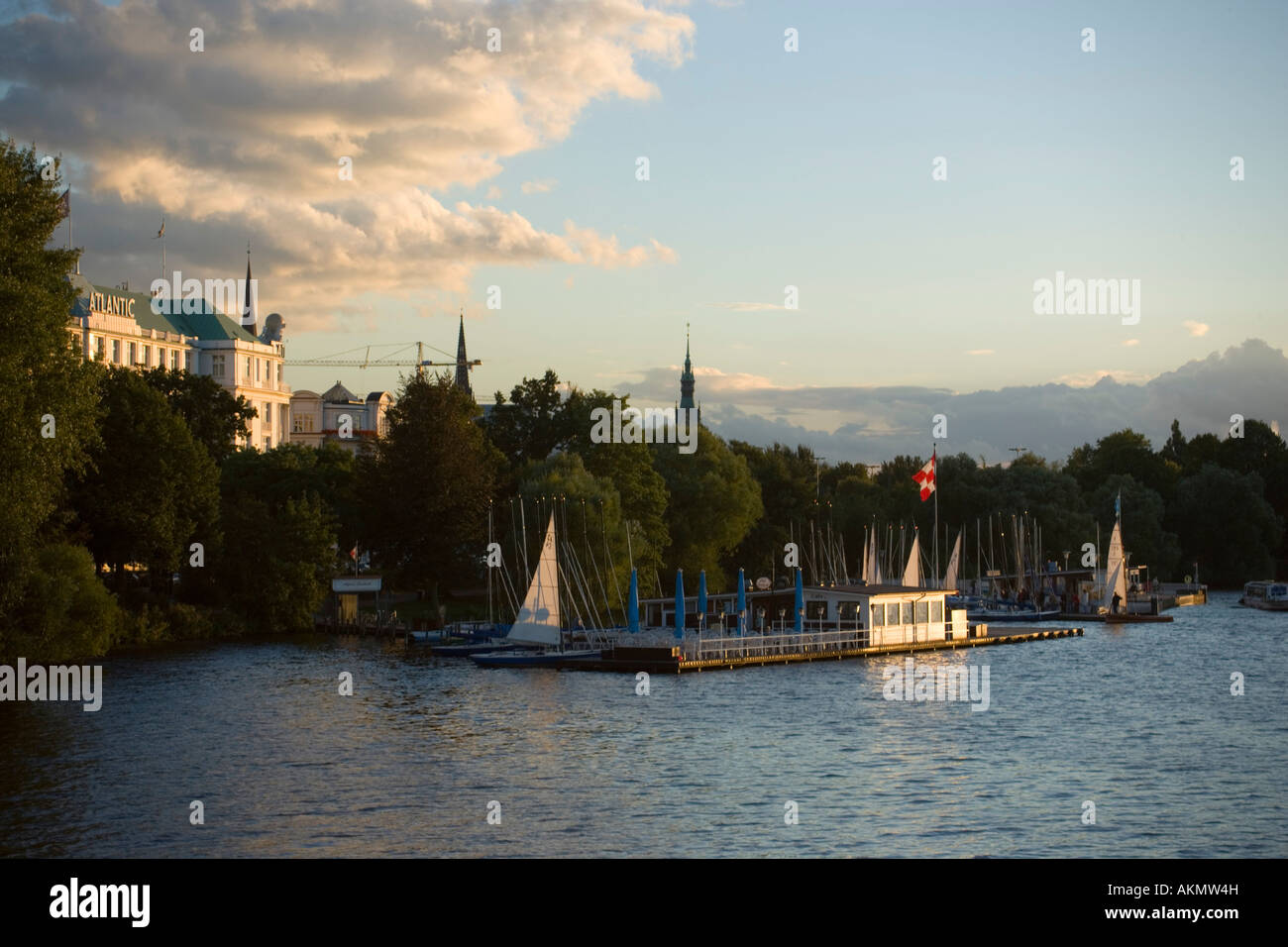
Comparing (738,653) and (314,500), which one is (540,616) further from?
(314,500)

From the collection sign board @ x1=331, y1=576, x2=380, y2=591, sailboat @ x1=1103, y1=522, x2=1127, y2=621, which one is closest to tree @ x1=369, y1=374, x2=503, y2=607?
sign board @ x1=331, y1=576, x2=380, y2=591

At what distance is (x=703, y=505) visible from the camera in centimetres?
12200

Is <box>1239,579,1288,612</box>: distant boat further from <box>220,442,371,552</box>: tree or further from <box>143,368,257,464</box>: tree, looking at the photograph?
<box>143,368,257,464</box>: tree

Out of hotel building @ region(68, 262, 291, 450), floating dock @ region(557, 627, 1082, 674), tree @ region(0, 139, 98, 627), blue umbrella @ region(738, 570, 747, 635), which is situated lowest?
floating dock @ region(557, 627, 1082, 674)

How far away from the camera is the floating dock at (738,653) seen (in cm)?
7606

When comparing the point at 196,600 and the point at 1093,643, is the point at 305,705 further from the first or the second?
the point at 1093,643

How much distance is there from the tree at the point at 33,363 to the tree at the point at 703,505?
68.2m

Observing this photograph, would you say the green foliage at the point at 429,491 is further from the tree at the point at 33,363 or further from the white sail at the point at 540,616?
the tree at the point at 33,363

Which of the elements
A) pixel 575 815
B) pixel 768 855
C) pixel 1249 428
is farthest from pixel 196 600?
pixel 1249 428

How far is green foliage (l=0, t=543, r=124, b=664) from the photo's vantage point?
66938 mm

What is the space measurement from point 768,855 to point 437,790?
1265 centimetres

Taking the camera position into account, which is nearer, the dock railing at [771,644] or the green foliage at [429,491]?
the dock railing at [771,644]

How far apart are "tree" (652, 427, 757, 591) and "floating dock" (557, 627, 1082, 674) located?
3207cm

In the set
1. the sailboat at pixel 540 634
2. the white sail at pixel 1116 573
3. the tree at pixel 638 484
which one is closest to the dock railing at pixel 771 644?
the sailboat at pixel 540 634
